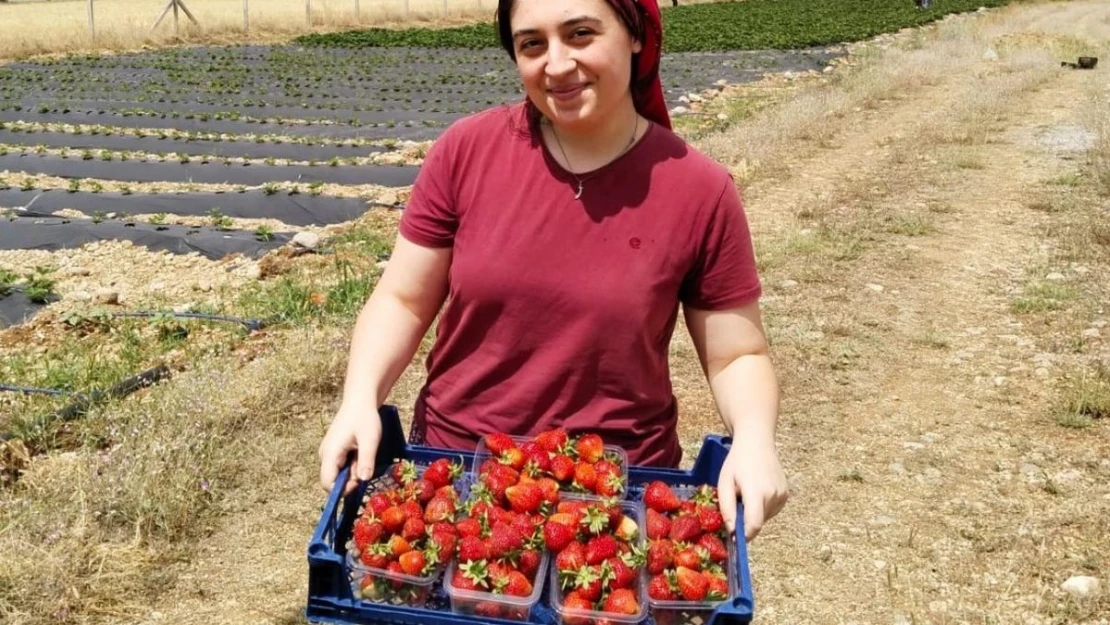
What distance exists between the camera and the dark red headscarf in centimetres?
173

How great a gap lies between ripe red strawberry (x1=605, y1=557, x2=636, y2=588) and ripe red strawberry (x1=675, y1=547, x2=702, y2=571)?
72 millimetres

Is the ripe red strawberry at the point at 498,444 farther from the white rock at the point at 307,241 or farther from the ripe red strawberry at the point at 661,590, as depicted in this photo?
the white rock at the point at 307,241

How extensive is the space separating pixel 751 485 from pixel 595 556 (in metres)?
0.28

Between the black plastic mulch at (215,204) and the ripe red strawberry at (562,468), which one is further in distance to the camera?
the black plastic mulch at (215,204)

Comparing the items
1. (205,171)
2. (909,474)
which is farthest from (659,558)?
(205,171)

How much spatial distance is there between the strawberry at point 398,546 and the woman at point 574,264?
0.15 metres

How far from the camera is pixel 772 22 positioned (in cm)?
2827

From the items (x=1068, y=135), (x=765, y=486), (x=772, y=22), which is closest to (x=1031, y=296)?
(x=765, y=486)

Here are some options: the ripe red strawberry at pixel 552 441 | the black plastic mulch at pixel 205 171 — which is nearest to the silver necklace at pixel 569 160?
the ripe red strawberry at pixel 552 441

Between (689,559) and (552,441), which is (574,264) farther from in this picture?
(689,559)

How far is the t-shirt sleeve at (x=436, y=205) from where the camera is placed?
1857 millimetres

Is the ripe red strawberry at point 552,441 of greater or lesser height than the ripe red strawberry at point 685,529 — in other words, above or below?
above

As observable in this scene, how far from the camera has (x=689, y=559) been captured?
1599mm

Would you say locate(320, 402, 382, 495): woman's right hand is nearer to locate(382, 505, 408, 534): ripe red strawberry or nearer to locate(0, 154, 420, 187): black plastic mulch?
locate(382, 505, 408, 534): ripe red strawberry
